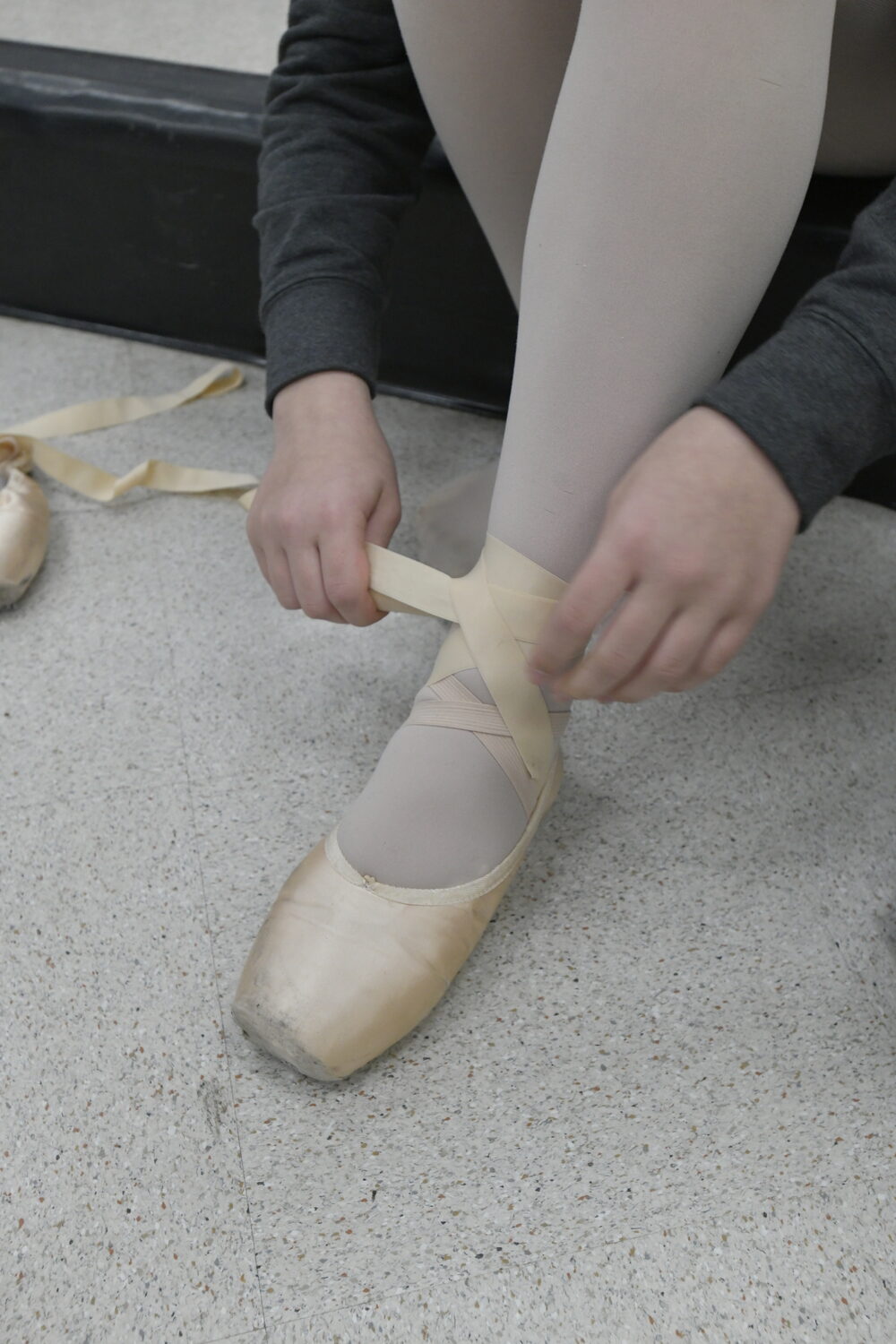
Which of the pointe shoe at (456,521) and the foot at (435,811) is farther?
the pointe shoe at (456,521)

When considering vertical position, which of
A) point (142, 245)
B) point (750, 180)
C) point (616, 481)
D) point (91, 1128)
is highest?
point (750, 180)

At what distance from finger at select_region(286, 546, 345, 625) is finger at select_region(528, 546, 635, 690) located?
124 mm

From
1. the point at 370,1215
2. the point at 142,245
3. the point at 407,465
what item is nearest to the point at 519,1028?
the point at 370,1215

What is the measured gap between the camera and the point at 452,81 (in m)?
0.51

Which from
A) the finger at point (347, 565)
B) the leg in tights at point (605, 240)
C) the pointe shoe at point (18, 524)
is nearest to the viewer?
the leg in tights at point (605, 240)

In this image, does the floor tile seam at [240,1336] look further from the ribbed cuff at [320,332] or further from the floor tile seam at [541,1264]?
the ribbed cuff at [320,332]

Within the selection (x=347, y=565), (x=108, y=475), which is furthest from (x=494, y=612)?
(x=108, y=475)

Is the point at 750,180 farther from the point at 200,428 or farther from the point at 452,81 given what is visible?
the point at 200,428

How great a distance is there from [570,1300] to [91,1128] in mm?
214

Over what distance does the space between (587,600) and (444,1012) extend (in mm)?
236

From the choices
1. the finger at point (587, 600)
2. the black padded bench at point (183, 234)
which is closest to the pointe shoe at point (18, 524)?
the black padded bench at point (183, 234)

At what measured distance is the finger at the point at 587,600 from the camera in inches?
14.7

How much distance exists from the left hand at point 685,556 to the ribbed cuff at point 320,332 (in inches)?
7.8

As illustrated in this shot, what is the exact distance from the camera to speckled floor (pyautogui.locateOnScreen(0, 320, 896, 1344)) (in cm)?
43
